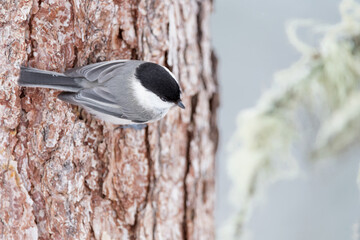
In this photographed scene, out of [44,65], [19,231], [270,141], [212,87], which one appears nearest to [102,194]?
[19,231]

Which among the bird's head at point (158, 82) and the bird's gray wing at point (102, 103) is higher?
the bird's head at point (158, 82)

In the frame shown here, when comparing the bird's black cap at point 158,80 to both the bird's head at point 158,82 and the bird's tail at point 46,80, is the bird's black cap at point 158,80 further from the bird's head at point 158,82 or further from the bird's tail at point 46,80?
the bird's tail at point 46,80

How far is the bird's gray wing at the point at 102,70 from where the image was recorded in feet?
2.43

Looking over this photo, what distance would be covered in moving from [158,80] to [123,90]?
75mm

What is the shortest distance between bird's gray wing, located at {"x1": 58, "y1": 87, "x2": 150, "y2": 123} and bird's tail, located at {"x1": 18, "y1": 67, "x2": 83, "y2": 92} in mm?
17

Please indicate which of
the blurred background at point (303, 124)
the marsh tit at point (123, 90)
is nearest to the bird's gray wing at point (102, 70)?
the marsh tit at point (123, 90)

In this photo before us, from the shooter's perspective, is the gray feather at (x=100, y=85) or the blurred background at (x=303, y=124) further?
the blurred background at (x=303, y=124)

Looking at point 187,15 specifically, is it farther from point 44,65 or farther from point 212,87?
point 44,65

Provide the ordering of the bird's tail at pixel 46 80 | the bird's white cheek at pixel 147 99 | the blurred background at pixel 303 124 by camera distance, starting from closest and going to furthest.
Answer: the bird's tail at pixel 46 80, the bird's white cheek at pixel 147 99, the blurred background at pixel 303 124

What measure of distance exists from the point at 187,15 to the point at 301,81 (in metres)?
0.36

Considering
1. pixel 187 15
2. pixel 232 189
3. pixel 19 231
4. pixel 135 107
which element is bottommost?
pixel 19 231

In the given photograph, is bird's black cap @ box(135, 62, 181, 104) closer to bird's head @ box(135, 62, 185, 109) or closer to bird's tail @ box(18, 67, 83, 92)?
bird's head @ box(135, 62, 185, 109)

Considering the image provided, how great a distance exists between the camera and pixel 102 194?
33.1 inches

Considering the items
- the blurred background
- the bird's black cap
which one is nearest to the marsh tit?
the bird's black cap
